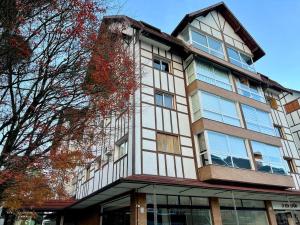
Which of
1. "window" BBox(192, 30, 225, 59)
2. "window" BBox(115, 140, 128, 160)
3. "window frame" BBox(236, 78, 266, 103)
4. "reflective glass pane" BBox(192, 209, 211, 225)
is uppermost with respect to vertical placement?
"window" BBox(192, 30, 225, 59)

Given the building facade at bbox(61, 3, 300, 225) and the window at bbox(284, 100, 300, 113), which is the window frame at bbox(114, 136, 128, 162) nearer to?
the building facade at bbox(61, 3, 300, 225)

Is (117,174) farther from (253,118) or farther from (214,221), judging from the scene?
(253,118)

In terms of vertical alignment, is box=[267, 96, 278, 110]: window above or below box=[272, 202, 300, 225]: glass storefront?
above

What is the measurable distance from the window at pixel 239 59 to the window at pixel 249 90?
5.06 feet

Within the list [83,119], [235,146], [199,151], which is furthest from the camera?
[235,146]

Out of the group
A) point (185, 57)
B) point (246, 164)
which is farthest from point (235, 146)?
point (185, 57)

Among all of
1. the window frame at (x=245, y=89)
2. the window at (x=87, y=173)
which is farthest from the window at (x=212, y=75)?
the window at (x=87, y=173)

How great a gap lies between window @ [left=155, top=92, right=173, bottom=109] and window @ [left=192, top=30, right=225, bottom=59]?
4580 millimetres

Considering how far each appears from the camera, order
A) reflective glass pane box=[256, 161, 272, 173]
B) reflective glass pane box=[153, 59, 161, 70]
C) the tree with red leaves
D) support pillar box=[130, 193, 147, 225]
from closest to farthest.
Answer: the tree with red leaves, support pillar box=[130, 193, 147, 225], reflective glass pane box=[256, 161, 272, 173], reflective glass pane box=[153, 59, 161, 70]

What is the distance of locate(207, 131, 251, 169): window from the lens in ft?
44.8

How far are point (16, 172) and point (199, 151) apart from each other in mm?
9471

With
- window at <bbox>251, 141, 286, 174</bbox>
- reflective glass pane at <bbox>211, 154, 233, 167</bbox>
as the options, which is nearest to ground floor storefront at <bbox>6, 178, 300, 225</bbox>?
reflective glass pane at <bbox>211, 154, 233, 167</bbox>

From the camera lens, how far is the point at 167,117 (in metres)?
Answer: 14.2

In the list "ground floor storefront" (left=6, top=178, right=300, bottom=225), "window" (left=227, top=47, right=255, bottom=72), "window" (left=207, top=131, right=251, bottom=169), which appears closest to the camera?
"ground floor storefront" (left=6, top=178, right=300, bottom=225)
